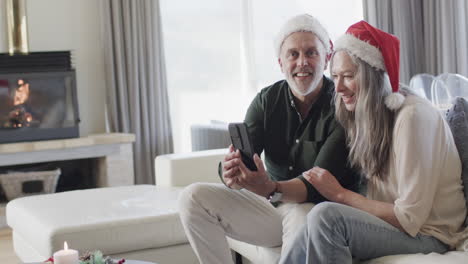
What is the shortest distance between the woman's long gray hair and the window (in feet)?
12.6

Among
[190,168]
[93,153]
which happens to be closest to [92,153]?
[93,153]

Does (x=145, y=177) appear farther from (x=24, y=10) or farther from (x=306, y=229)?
(x=306, y=229)

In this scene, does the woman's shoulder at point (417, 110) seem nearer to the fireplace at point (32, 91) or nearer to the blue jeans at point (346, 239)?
the blue jeans at point (346, 239)

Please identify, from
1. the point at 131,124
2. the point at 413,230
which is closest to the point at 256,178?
the point at 413,230

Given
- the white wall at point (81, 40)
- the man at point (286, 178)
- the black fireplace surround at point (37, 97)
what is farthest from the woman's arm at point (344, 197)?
the white wall at point (81, 40)

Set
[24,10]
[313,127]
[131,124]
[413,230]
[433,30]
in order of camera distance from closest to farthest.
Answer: [413,230] < [313,127] < [24,10] < [131,124] < [433,30]

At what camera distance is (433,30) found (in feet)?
21.1

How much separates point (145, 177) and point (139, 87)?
728 millimetres

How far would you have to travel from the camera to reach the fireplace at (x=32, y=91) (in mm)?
5004

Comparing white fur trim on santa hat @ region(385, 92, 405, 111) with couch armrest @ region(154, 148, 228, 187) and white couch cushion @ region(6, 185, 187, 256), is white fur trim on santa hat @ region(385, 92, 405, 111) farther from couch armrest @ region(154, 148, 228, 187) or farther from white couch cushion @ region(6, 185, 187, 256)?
couch armrest @ region(154, 148, 228, 187)

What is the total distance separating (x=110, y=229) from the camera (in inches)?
114

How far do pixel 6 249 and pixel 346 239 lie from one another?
2.86 metres

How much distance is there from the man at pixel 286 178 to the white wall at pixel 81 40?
3.24m

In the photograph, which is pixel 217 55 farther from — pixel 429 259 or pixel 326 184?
pixel 429 259
